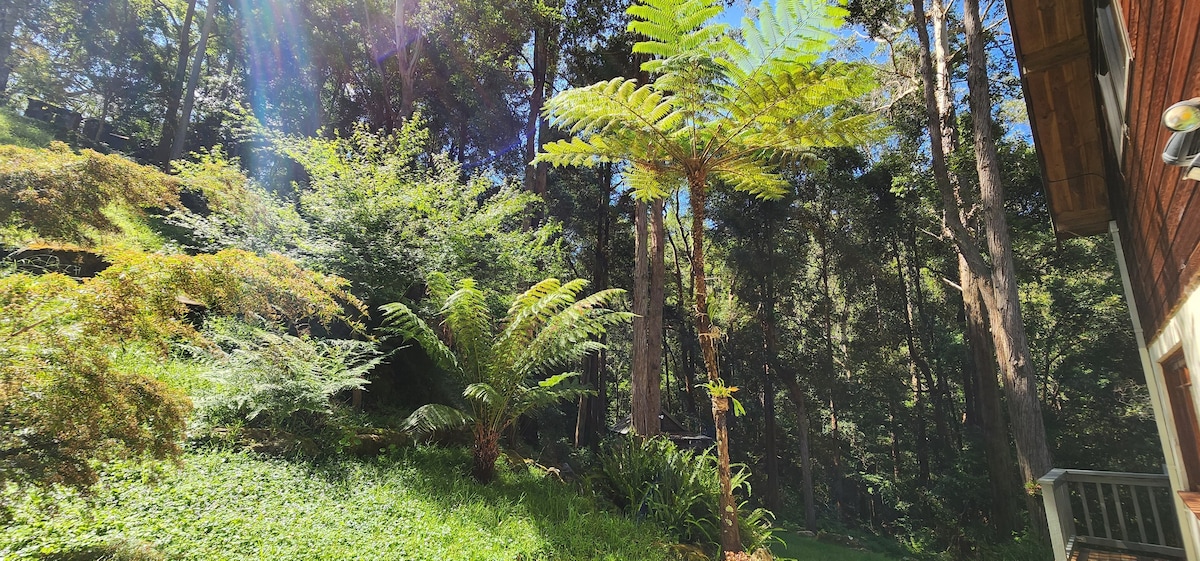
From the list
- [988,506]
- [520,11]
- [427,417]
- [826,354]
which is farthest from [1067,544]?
[826,354]

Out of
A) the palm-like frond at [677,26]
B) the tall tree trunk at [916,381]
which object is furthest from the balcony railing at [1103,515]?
the tall tree trunk at [916,381]

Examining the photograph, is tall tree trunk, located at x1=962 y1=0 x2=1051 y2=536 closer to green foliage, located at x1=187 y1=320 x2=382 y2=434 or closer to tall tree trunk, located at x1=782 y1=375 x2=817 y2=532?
tall tree trunk, located at x1=782 y1=375 x2=817 y2=532

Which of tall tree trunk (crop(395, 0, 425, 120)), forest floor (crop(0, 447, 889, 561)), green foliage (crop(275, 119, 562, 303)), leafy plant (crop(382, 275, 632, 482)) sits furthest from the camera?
tall tree trunk (crop(395, 0, 425, 120))

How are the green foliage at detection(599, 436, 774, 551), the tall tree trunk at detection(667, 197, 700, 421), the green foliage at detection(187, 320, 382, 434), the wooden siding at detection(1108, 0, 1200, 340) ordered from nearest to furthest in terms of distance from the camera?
the wooden siding at detection(1108, 0, 1200, 340), the green foliage at detection(187, 320, 382, 434), the green foliage at detection(599, 436, 774, 551), the tall tree trunk at detection(667, 197, 700, 421)

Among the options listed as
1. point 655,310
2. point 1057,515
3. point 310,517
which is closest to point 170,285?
point 310,517

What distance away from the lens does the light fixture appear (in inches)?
54.4

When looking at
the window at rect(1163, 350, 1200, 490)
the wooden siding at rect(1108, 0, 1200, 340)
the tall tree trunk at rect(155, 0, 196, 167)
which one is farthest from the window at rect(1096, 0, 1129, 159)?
the tall tree trunk at rect(155, 0, 196, 167)

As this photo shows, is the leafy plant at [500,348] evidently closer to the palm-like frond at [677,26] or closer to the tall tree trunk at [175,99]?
the palm-like frond at [677,26]

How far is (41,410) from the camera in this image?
2.02 m

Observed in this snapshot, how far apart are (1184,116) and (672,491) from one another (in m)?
4.84

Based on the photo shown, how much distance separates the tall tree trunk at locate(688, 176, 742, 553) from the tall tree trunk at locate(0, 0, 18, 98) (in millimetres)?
21659

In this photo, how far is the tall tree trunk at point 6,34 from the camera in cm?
1548

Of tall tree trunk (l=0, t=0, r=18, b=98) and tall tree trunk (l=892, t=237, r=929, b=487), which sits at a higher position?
tall tree trunk (l=0, t=0, r=18, b=98)

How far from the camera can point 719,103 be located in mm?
3693
